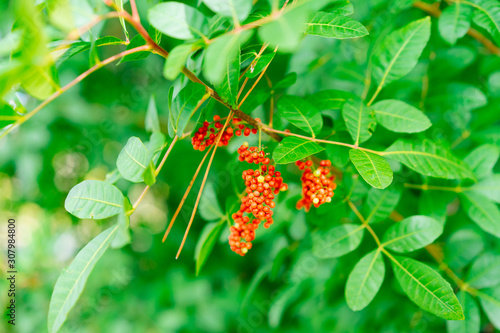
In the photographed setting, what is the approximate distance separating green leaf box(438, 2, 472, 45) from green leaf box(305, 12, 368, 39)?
44 centimetres

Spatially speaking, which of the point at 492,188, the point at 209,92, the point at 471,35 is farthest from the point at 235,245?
the point at 471,35

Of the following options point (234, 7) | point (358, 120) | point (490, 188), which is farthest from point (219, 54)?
point (490, 188)

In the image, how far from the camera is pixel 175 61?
613 millimetres

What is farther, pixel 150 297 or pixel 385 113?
pixel 150 297

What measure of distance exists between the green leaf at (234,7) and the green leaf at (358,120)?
39cm

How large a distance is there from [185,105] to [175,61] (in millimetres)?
217

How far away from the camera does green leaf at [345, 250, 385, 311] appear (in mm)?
938

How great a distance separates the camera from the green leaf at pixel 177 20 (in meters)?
0.65

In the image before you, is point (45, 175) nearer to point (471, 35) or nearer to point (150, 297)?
point (150, 297)

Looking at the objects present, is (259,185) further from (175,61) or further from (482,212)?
(482,212)

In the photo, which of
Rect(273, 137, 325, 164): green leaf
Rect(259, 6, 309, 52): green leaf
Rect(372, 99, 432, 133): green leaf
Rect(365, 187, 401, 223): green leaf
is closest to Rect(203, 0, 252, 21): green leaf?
Rect(259, 6, 309, 52): green leaf

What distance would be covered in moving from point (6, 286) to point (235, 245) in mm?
2135

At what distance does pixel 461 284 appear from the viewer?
116cm

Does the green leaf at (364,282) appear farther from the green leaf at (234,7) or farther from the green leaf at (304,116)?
the green leaf at (234,7)
